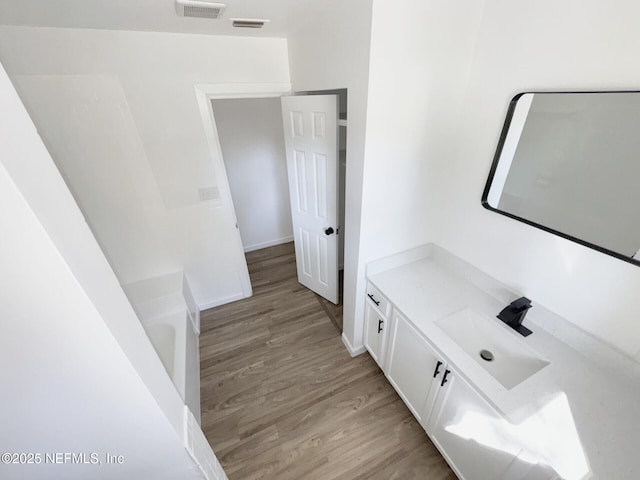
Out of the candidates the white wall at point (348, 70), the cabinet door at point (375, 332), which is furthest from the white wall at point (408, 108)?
the cabinet door at point (375, 332)

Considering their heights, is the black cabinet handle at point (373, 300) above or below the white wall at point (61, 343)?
below

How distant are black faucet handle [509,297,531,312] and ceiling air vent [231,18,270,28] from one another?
221 cm

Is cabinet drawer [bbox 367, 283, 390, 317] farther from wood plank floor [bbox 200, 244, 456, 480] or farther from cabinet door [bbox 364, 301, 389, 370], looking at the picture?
wood plank floor [bbox 200, 244, 456, 480]

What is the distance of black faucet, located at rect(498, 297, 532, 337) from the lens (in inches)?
54.0

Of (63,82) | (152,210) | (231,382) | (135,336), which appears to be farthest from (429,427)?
(63,82)

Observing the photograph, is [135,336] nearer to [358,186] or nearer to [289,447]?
[358,186]

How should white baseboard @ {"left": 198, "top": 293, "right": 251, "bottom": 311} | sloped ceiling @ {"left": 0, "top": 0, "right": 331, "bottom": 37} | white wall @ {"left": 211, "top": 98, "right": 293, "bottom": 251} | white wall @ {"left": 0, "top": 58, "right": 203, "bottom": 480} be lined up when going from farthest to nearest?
white wall @ {"left": 211, "top": 98, "right": 293, "bottom": 251}, white baseboard @ {"left": 198, "top": 293, "right": 251, "bottom": 311}, sloped ceiling @ {"left": 0, "top": 0, "right": 331, "bottom": 37}, white wall @ {"left": 0, "top": 58, "right": 203, "bottom": 480}

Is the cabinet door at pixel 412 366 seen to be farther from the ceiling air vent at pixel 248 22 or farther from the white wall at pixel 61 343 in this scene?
the ceiling air vent at pixel 248 22

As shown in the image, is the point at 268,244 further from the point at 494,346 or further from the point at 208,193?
the point at 494,346

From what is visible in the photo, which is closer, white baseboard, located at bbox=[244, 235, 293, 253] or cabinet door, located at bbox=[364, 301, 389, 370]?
cabinet door, located at bbox=[364, 301, 389, 370]

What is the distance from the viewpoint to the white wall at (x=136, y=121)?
1.60 m

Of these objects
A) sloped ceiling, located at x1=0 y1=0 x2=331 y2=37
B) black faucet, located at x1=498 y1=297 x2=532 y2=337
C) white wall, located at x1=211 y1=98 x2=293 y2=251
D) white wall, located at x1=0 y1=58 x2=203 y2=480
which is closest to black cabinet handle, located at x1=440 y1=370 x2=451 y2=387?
black faucet, located at x1=498 y1=297 x2=532 y2=337

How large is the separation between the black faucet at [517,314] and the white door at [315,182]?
1358 millimetres

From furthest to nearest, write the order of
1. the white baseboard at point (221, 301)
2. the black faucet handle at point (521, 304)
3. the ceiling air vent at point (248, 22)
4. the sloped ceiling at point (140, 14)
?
the white baseboard at point (221, 301) < the ceiling air vent at point (248, 22) < the black faucet handle at point (521, 304) < the sloped ceiling at point (140, 14)
